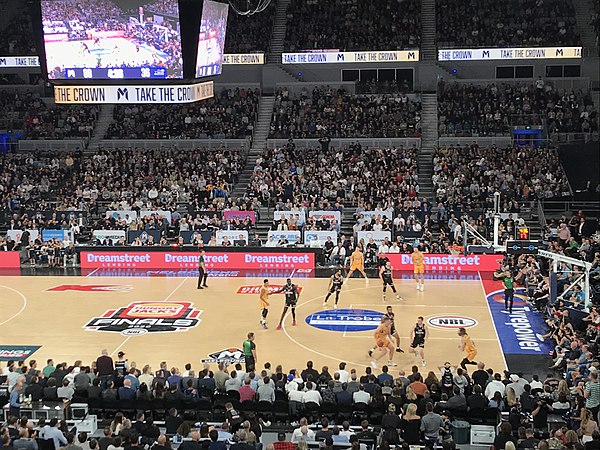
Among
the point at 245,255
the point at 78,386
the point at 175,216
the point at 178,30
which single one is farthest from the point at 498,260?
the point at 78,386

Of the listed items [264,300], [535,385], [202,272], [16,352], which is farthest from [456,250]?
[16,352]

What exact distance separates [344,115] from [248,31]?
8.32 m

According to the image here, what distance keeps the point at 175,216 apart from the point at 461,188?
12077 mm

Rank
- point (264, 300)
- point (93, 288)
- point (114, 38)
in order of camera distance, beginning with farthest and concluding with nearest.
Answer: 1. point (93, 288)
2. point (264, 300)
3. point (114, 38)

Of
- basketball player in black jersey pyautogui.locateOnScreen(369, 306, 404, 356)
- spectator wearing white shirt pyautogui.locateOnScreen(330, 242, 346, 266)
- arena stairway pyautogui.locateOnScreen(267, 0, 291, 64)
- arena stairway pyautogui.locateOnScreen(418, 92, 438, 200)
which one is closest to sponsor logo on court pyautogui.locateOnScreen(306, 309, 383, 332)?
basketball player in black jersey pyautogui.locateOnScreen(369, 306, 404, 356)

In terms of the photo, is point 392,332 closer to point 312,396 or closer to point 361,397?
point 361,397

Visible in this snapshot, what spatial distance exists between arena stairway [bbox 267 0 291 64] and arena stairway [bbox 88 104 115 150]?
9.19 m

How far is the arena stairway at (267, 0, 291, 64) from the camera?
47.6 metres

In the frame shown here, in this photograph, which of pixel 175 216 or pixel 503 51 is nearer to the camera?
pixel 175 216

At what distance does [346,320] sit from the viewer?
25.2 m

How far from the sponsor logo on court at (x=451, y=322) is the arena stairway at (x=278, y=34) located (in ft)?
83.7

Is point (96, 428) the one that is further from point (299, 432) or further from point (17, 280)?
point (17, 280)

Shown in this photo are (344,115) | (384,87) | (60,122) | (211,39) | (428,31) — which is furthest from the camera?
(428,31)

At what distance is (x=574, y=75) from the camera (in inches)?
1800
